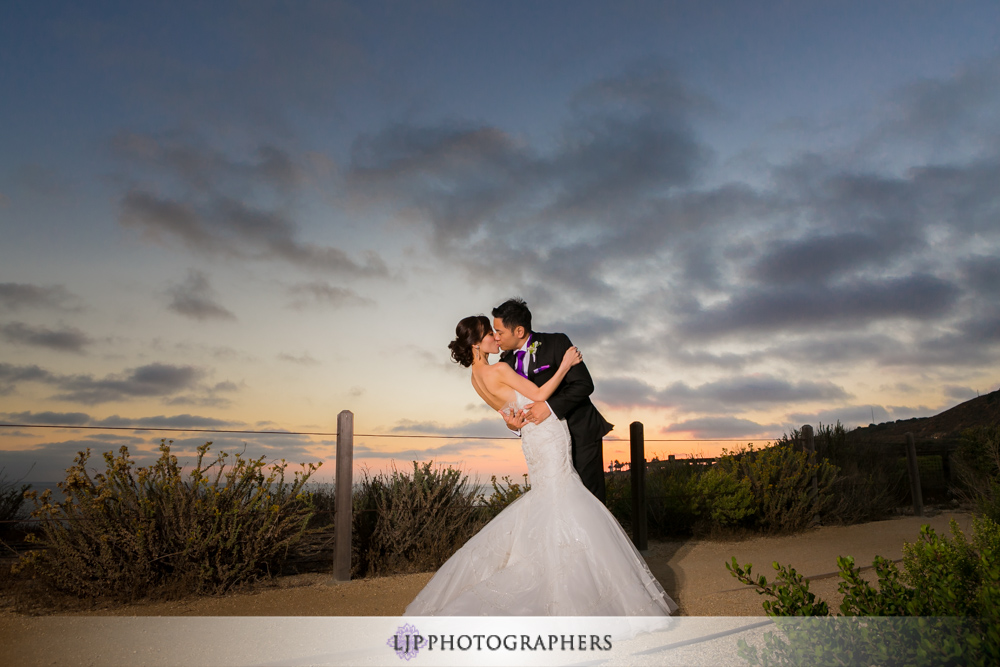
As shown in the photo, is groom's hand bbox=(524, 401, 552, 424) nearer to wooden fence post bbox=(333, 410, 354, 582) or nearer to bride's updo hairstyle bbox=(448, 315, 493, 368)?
bride's updo hairstyle bbox=(448, 315, 493, 368)

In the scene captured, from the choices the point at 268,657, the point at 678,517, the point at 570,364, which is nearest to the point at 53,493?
the point at 268,657

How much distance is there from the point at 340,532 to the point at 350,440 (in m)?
0.96

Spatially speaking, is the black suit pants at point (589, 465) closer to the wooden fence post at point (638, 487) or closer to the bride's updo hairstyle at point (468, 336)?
the bride's updo hairstyle at point (468, 336)

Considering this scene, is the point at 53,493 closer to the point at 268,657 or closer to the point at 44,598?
the point at 44,598

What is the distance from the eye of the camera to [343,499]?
265 inches

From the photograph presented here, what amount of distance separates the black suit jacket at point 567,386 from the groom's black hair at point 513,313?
18 cm

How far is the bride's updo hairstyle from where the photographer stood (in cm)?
468

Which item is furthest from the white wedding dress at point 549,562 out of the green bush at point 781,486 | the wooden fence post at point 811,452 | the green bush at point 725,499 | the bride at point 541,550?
the wooden fence post at point 811,452

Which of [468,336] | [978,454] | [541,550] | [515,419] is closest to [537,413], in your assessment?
[515,419]

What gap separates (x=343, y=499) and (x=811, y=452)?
817cm

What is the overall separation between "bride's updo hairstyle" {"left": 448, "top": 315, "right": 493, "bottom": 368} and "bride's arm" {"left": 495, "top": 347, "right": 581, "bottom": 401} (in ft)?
1.04

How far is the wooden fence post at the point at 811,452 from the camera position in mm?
10312

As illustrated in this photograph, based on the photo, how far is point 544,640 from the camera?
3.88m

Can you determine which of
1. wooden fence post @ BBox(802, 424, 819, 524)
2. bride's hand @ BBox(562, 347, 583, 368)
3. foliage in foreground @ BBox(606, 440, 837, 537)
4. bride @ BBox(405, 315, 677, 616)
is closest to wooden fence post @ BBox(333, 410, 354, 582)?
Result: bride @ BBox(405, 315, 677, 616)
